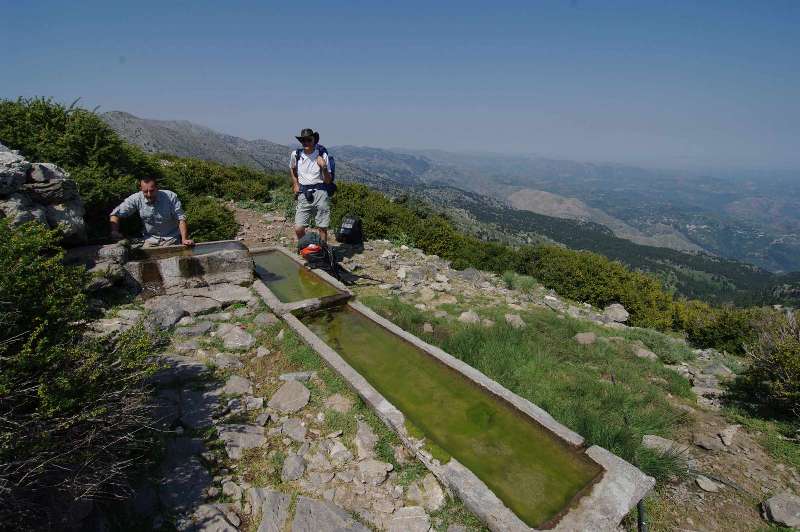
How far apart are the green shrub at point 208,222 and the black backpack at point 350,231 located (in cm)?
314

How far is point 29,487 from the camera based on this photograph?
7.70 feet

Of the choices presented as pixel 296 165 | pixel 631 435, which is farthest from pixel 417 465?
pixel 296 165

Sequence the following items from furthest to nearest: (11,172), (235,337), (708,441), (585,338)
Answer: (585,338) < (11,172) < (235,337) < (708,441)

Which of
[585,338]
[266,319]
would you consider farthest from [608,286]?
[266,319]

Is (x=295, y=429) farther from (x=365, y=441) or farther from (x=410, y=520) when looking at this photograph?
(x=410, y=520)

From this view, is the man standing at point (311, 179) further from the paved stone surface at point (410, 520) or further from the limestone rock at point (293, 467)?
the paved stone surface at point (410, 520)

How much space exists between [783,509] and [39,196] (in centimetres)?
1090

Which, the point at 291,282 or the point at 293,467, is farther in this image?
the point at 291,282

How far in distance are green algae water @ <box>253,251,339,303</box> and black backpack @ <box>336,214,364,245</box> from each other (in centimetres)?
226

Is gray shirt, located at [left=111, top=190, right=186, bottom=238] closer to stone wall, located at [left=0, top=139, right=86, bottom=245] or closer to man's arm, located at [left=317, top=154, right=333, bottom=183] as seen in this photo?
stone wall, located at [left=0, top=139, right=86, bottom=245]

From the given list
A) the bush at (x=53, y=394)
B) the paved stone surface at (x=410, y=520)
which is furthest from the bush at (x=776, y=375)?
the bush at (x=53, y=394)

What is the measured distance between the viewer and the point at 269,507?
3234 millimetres

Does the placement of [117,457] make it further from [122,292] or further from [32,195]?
[32,195]

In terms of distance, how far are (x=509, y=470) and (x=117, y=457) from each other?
3.43 meters
